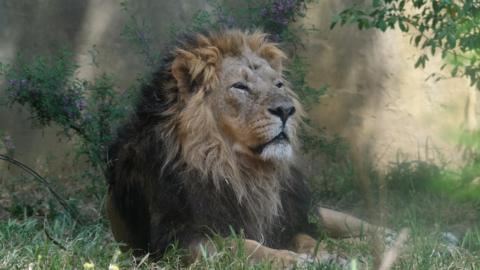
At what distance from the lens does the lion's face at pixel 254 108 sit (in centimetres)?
469

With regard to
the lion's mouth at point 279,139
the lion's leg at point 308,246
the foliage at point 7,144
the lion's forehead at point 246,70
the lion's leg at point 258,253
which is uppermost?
the lion's forehead at point 246,70

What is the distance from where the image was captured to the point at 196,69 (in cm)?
488

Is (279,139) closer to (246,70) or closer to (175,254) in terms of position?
(246,70)

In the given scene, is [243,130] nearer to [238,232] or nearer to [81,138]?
[238,232]

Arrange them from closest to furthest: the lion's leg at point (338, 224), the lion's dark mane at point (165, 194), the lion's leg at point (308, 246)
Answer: the lion's leg at point (308, 246), the lion's dark mane at point (165, 194), the lion's leg at point (338, 224)

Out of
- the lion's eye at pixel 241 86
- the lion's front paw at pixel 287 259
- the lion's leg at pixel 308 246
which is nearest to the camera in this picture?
the lion's front paw at pixel 287 259

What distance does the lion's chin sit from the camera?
4.69 m

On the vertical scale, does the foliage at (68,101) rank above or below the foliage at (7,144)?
above

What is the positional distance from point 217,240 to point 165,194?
1.38 ft

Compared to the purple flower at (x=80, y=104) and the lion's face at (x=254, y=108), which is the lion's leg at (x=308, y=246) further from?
the purple flower at (x=80, y=104)

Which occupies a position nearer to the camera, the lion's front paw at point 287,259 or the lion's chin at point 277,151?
the lion's front paw at point 287,259

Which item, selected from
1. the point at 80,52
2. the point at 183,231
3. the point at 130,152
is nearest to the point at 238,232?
the point at 183,231

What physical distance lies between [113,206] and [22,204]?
177 cm

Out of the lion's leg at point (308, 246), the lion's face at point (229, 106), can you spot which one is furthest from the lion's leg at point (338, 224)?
the lion's face at point (229, 106)
